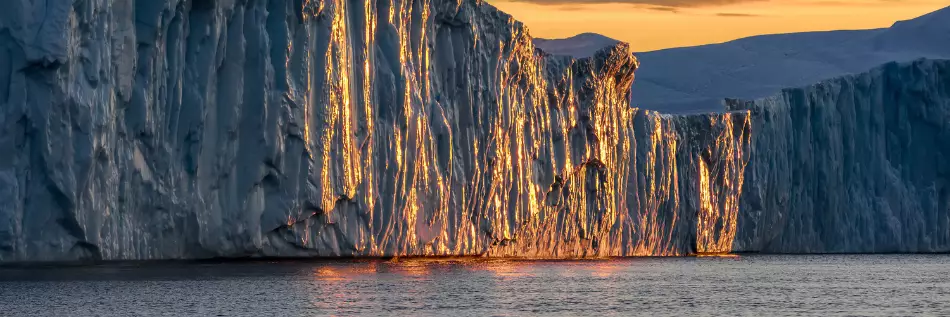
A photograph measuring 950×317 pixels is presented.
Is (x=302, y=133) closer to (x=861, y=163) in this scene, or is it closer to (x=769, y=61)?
(x=861, y=163)

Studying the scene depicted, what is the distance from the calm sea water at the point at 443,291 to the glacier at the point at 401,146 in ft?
4.22

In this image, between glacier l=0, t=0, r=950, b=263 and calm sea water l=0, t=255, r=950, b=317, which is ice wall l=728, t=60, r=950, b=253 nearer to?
glacier l=0, t=0, r=950, b=263

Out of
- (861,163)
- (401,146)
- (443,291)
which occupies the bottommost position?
(443,291)

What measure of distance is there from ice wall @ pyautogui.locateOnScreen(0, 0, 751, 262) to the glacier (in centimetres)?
6

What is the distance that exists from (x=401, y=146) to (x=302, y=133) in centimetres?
509

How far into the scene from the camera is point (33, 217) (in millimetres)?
28594

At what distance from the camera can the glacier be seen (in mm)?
29094

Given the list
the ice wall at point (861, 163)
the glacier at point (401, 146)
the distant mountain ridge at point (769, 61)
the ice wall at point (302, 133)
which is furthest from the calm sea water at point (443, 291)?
the distant mountain ridge at point (769, 61)

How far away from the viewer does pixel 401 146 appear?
39.8 m

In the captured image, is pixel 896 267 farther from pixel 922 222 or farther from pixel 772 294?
pixel 772 294

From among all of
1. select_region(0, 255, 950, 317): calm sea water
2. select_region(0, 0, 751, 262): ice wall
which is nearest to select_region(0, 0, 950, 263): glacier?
select_region(0, 0, 751, 262): ice wall

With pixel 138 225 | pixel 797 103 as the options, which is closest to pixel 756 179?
pixel 797 103

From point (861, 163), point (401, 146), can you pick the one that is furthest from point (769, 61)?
point (401, 146)

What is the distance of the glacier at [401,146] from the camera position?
95.5 ft
